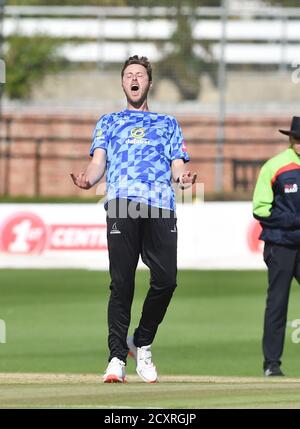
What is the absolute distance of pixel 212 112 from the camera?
32812 millimetres

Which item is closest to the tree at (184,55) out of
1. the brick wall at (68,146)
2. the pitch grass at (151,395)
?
the brick wall at (68,146)

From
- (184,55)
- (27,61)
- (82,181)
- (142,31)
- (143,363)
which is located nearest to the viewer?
(82,181)

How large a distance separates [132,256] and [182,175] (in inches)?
24.4

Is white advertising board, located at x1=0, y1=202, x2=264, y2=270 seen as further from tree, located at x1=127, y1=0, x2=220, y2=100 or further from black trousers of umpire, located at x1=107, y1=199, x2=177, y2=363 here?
black trousers of umpire, located at x1=107, y1=199, x2=177, y2=363

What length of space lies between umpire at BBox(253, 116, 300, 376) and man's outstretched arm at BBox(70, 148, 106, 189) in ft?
6.63

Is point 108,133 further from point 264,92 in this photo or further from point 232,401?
point 264,92

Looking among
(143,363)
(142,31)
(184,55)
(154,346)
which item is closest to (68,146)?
(142,31)

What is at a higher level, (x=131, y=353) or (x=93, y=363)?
(x=131, y=353)

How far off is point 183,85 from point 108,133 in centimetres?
2423

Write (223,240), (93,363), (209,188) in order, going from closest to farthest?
1. (93,363)
2. (223,240)
3. (209,188)

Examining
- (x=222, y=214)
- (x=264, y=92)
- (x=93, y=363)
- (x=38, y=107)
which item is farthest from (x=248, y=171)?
(x=93, y=363)

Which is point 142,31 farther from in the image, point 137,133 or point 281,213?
point 137,133

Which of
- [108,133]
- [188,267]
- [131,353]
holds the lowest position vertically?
[188,267]

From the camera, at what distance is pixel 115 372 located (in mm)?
8406
